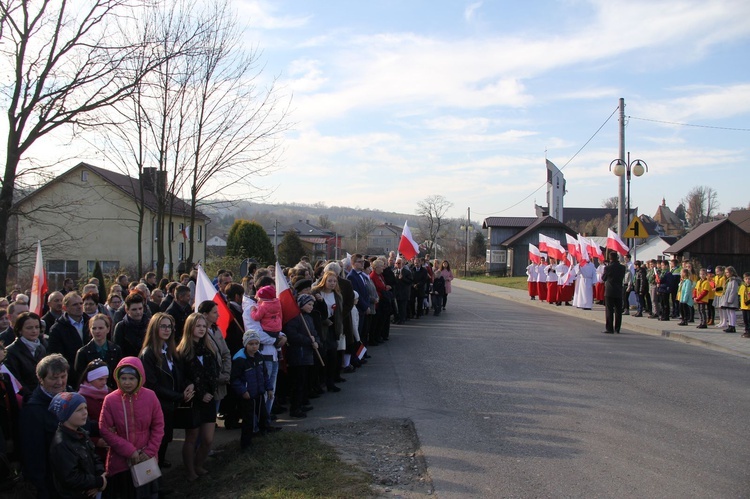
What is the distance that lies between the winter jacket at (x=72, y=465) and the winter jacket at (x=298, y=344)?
11.6ft

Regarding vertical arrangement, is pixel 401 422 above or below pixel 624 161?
below

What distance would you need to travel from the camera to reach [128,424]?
525 centimetres

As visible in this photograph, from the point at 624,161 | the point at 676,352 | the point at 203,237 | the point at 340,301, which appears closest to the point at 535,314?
the point at 624,161

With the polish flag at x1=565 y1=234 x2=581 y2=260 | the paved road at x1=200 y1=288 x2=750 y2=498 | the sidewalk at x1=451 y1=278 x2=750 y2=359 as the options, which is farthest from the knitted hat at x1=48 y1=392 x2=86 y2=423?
the polish flag at x1=565 y1=234 x2=581 y2=260

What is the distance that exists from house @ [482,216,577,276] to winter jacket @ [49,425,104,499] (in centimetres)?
6343

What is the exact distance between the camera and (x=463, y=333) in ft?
52.7

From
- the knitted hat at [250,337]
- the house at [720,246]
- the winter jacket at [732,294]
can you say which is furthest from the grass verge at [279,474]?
the house at [720,246]

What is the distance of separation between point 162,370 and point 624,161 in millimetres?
19953

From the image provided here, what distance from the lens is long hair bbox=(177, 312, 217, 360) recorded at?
6.21 metres

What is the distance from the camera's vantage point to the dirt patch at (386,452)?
546 centimetres

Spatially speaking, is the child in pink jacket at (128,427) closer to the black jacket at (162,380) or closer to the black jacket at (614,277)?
the black jacket at (162,380)

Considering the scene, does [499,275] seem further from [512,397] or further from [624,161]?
[512,397]

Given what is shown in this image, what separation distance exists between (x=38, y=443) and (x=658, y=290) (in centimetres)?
1767

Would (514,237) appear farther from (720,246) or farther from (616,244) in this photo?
(616,244)
